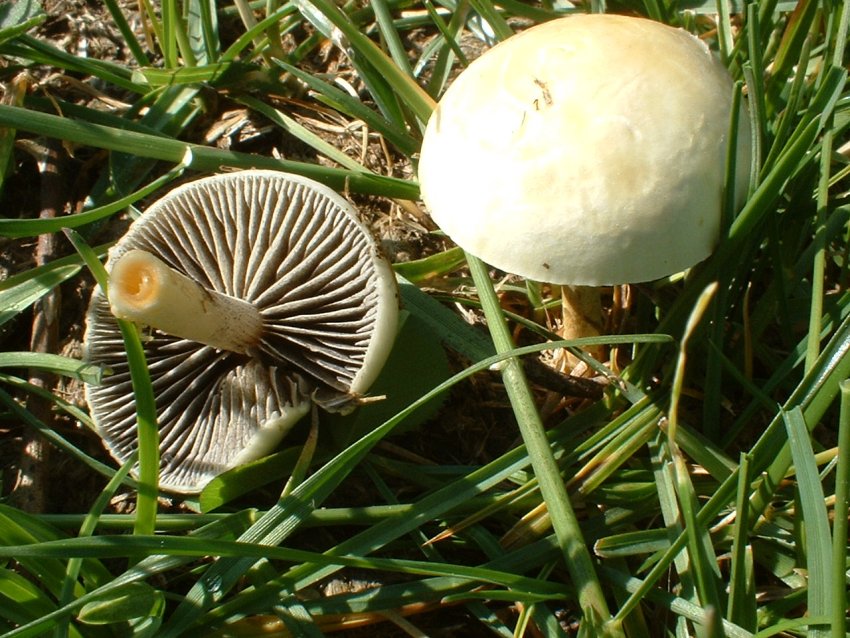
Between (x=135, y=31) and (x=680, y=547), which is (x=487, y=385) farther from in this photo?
(x=135, y=31)

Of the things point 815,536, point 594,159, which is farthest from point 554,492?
point 594,159

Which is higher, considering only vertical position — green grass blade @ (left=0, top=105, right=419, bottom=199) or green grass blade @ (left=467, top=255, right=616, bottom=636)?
green grass blade @ (left=0, top=105, right=419, bottom=199)

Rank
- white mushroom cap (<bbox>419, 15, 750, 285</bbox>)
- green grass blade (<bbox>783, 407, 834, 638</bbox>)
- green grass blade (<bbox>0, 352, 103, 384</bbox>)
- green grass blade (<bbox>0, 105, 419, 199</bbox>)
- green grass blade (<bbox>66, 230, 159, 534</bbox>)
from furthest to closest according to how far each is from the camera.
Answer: green grass blade (<bbox>0, 105, 419, 199</bbox>) < green grass blade (<bbox>0, 352, 103, 384</bbox>) < green grass blade (<bbox>66, 230, 159, 534</bbox>) < white mushroom cap (<bbox>419, 15, 750, 285</bbox>) < green grass blade (<bbox>783, 407, 834, 638</bbox>)

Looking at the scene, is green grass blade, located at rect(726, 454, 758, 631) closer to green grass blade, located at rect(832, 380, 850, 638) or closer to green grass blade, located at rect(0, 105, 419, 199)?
green grass blade, located at rect(832, 380, 850, 638)

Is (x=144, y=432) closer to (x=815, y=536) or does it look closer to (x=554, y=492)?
(x=554, y=492)

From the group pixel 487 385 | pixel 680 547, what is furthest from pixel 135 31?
pixel 680 547

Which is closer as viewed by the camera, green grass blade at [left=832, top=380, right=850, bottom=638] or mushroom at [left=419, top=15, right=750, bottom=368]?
green grass blade at [left=832, top=380, right=850, bottom=638]

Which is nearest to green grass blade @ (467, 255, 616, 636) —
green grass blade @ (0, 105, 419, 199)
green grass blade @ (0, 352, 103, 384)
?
green grass blade @ (0, 105, 419, 199)
